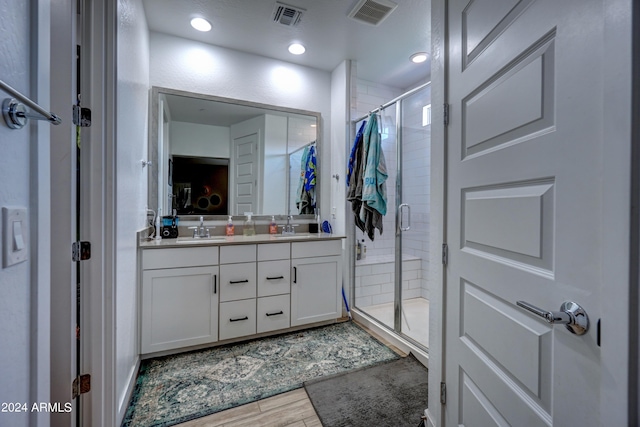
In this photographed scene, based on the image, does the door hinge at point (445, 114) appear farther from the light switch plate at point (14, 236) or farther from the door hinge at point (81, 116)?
the door hinge at point (81, 116)

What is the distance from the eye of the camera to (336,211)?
2963mm

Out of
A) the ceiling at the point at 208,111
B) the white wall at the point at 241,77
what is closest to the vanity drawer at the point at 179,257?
the ceiling at the point at 208,111

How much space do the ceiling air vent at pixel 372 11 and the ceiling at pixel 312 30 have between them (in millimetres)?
47

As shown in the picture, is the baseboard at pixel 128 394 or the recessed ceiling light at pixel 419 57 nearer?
the baseboard at pixel 128 394

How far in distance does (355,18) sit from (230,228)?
2124 mm

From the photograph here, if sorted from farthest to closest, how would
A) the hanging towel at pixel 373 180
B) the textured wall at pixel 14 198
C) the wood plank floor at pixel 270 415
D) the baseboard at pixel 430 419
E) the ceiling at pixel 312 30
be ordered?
the hanging towel at pixel 373 180
the ceiling at pixel 312 30
the wood plank floor at pixel 270 415
the baseboard at pixel 430 419
the textured wall at pixel 14 198

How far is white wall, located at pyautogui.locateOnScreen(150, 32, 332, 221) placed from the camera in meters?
2.42

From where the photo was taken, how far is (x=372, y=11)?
2100mm

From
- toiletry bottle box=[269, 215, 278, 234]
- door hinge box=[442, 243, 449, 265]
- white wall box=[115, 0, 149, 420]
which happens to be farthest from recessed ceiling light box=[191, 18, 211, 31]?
door hinge box=[442, 243, 449, 265]

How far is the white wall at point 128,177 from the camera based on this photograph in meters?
1.38

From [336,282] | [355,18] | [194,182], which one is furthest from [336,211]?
[355,18]

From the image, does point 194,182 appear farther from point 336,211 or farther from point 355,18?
point 355,18

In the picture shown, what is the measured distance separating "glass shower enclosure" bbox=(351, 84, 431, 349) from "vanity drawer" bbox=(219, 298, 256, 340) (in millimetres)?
1095

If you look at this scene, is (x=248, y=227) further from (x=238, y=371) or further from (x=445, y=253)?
(x=445, y=253)
